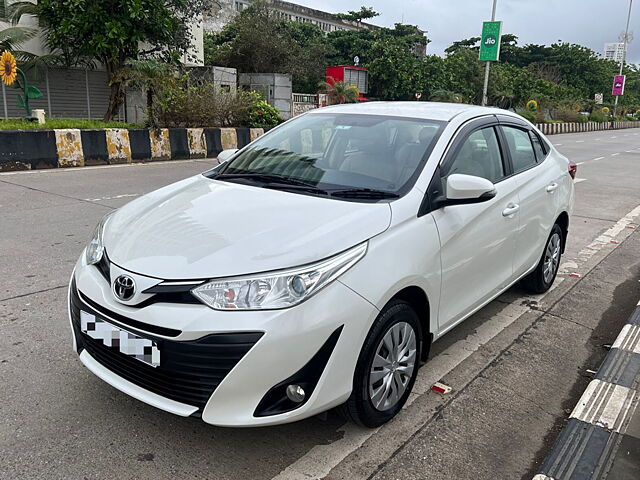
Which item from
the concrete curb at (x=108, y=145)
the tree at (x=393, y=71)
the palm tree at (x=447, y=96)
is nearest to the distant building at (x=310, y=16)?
the tree at (x=393, y=71)

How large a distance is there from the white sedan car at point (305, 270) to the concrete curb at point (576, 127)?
32.6m

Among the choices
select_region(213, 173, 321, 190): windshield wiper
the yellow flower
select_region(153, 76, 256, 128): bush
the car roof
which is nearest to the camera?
select_region(213, 173, 321, 190): windshield wiper

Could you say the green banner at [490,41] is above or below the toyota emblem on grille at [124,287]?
above

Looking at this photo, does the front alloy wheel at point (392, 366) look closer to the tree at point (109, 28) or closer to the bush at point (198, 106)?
the bush at point (198, 106)

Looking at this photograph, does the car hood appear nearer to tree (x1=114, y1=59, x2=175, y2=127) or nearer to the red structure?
tree (x1=114, y1=59, x2=175, y2=127)

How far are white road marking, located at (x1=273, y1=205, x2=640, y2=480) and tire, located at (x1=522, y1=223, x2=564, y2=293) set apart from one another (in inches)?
4.2

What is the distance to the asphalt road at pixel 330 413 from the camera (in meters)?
2.60

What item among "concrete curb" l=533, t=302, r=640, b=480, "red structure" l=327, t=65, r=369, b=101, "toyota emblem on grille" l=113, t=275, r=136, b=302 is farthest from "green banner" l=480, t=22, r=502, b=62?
"toyota emblem on grille" l=113, t=275, r=136, b=302

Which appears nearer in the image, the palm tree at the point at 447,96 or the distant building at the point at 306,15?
the palm tree at the point at 447,96

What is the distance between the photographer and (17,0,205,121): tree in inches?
566

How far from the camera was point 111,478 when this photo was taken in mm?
2451

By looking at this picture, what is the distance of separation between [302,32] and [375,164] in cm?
4818

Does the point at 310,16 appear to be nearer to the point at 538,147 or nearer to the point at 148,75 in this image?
the point at 148,75

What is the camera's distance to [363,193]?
3.14m
